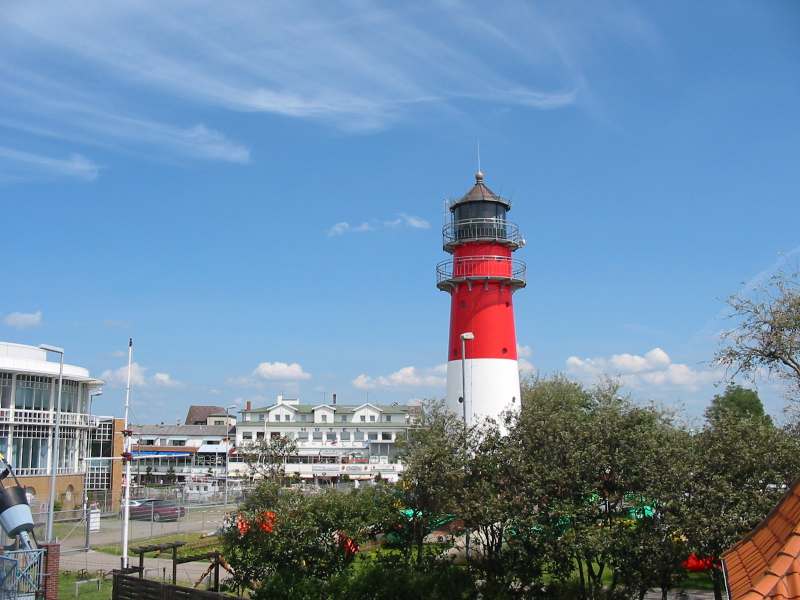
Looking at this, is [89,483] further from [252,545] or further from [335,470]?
[252,545]

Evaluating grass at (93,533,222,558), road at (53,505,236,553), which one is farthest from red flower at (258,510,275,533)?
road at (53,505,236,553)

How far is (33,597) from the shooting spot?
20.5 metres

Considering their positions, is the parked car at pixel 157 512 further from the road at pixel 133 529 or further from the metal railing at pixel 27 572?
the metal railing at pixel 27 572

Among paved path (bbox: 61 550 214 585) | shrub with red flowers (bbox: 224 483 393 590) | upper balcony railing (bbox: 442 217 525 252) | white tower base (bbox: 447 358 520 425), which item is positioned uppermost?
upper balcony railing (bbox: 442 217 525 252)

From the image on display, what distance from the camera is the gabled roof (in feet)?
427

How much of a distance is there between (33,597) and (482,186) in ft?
77.3

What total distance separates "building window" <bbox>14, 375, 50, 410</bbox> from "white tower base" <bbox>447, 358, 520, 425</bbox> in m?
29.9

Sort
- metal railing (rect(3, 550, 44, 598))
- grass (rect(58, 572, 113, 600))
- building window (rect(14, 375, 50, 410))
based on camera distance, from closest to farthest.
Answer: metal railing (rect(3, 550, 44, 598)) → grass (rect(58, 572, 113, 600)) → building window (rect(14, 375, 50, 410))

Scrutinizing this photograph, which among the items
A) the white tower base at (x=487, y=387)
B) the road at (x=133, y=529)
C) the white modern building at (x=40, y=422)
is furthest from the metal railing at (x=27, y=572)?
the white modern building at (x=40, y=422)

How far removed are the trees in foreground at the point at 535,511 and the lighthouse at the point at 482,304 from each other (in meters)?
10.0

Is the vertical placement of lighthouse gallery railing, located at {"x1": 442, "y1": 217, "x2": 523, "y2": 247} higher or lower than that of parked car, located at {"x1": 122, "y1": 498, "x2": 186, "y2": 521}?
higher

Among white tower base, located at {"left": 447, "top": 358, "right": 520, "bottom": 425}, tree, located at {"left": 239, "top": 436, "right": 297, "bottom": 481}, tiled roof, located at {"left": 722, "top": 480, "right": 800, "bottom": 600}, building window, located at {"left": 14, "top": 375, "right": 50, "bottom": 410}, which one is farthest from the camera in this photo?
building window, located at {"left": 14, "top": 375, "right": 50, "bottom": 410}

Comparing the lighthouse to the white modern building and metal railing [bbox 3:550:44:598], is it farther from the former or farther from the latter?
the white modern building

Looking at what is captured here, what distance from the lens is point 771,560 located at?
7.19 metres
